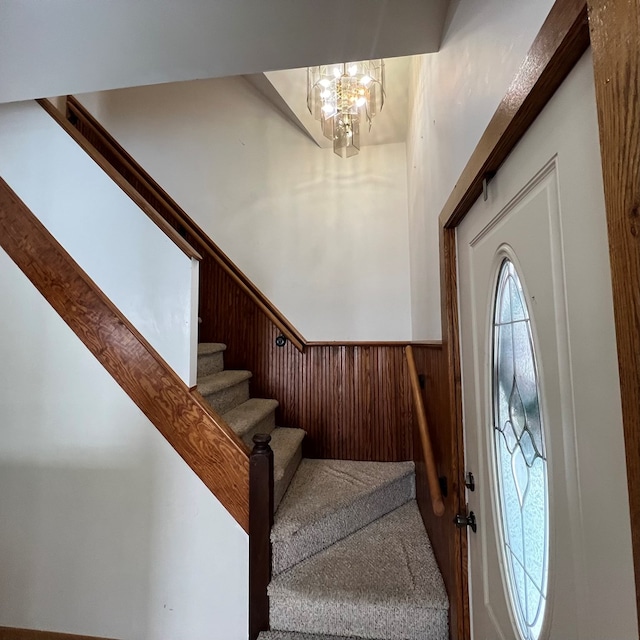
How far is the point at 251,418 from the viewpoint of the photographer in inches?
72.7

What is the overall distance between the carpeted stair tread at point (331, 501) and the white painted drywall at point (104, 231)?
0.79 meters

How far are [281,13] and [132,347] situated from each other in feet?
4.54

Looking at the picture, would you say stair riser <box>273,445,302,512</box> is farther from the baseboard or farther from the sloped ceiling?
the sloped ceiling

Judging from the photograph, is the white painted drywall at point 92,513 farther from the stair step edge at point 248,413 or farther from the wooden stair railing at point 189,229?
the wooden stair railing at point 189,229

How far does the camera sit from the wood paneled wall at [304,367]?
2.33 m

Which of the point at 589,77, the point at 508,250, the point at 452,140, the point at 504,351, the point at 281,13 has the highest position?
the point at 281,13

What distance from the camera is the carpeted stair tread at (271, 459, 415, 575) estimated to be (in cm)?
138

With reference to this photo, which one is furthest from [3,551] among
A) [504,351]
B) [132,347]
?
[504,351]

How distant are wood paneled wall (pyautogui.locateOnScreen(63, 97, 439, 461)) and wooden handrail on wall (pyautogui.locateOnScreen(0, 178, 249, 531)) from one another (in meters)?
1.10

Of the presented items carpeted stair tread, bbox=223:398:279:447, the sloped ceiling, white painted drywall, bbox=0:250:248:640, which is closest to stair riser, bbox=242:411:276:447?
carpeted stair tread, bbox=223:398:279:447

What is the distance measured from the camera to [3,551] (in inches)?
56.7

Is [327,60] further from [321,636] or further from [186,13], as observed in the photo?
[321,636]

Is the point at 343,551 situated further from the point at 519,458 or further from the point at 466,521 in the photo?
the point at 519,458

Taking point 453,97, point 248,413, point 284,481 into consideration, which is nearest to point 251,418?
point 248,413
